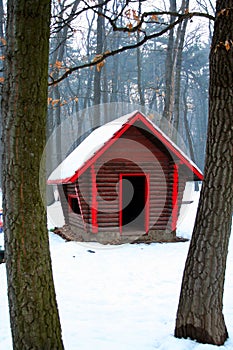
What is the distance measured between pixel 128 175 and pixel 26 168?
863 centimetres

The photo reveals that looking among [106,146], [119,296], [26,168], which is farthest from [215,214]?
[106,146]

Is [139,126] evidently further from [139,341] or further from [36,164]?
[36,164]

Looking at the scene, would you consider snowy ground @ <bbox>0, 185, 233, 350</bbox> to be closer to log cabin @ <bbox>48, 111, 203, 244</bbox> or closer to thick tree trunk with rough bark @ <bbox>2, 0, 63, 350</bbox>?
log cabin @ <bbox>48, 111, 203, 244</bbox>

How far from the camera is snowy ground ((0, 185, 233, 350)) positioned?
14.5 feet

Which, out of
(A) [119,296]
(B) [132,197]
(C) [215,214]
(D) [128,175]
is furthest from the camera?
(B) [132,197]

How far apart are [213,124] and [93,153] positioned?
6668 mm

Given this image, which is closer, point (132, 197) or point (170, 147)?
point (170, 147)

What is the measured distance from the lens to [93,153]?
10.5 meters

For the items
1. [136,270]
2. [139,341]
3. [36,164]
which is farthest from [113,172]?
[36,164]

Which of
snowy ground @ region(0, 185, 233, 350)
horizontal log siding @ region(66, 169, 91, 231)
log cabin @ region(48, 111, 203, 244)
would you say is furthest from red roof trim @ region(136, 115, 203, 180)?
snowy ground @ region(0, 185, 233, 350)

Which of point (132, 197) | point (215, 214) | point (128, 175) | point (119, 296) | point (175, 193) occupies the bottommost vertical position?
point (119, 296)

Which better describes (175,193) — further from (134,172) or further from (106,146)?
(106,146)

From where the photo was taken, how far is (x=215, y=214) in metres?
4.05

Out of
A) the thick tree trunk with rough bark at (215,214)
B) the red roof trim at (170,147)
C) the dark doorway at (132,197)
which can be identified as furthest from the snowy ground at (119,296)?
the dark doorway at (132,197)
